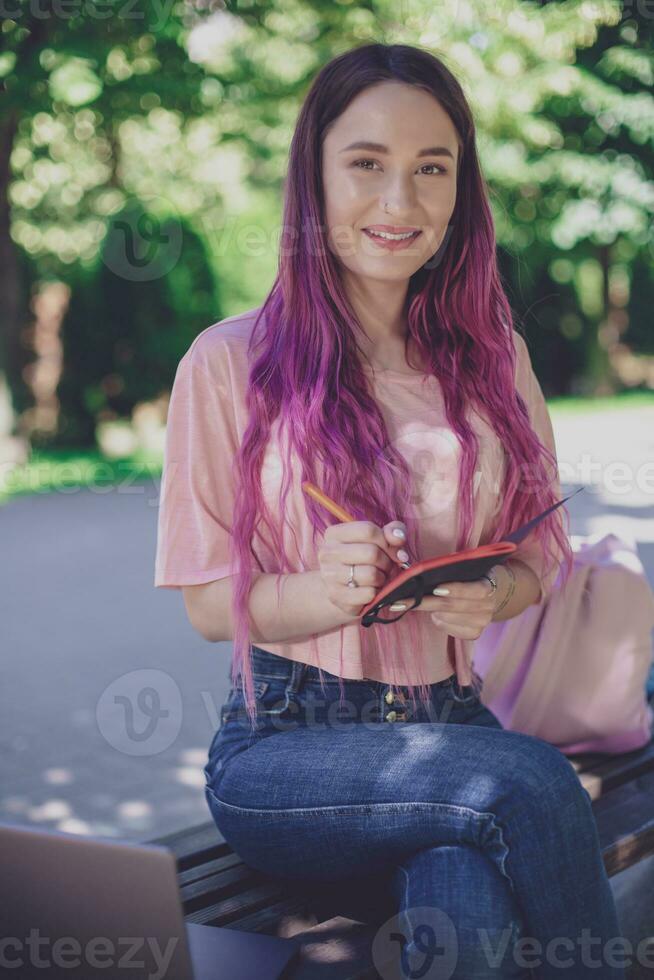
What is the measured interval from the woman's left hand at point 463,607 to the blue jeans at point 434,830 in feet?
0.56

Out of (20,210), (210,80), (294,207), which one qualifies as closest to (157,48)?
(210,80)

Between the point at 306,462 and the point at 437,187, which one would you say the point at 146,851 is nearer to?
the point at 306,462

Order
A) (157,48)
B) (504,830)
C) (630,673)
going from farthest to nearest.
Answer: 1. (157,48)
2. (630,673)
3. (504,830)

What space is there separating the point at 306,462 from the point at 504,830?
73cm

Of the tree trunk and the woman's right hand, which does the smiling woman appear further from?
the tree trunk

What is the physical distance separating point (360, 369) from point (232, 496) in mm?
362

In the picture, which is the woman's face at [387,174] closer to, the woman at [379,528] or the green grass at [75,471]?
the woman at [379,528]

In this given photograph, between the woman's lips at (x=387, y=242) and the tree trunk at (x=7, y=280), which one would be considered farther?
the tree trunk at (x=7, y=280)

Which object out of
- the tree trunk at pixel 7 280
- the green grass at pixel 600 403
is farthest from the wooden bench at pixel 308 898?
the green grass at pixel 600 403

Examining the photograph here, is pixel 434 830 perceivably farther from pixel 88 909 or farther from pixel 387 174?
pixel 387 174

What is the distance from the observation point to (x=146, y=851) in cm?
139

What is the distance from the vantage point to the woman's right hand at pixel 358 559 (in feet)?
5.90

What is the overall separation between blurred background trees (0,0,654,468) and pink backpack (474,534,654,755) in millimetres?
4767

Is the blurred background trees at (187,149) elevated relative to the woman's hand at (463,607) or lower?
elevated
